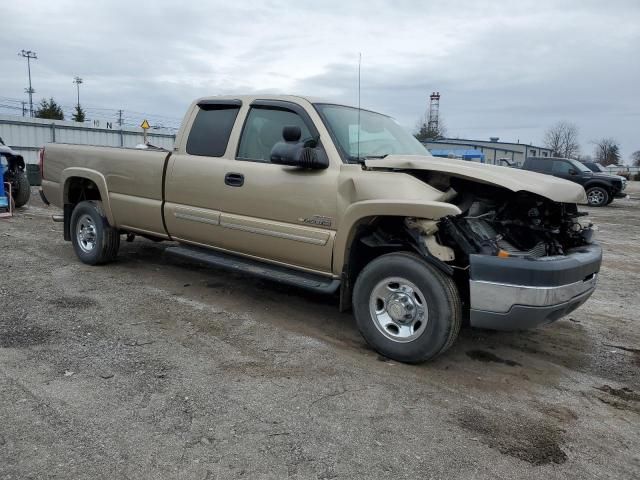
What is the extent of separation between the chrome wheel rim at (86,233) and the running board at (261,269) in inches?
62.1

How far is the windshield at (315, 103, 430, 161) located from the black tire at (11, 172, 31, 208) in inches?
387

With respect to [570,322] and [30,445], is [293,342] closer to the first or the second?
[30,445]

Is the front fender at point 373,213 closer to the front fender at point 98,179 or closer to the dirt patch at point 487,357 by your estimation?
the dirt patch at point 487,357

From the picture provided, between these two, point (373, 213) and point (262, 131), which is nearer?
point (373, 213)

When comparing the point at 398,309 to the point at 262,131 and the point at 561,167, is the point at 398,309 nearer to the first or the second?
the point at 262,131

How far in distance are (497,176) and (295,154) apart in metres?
1.52

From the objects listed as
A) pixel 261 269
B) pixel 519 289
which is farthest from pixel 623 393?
pixel 261 269

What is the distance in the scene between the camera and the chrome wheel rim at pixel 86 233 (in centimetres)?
657

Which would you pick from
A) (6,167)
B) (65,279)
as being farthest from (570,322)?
(6,167)

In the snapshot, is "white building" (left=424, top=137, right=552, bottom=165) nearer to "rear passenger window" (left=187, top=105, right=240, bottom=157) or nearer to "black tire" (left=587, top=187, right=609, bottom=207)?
"black tire" (left=587, top=187, right=609, bottom=207)

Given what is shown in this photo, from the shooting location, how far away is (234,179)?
486 cm

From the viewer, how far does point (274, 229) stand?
4.56 m

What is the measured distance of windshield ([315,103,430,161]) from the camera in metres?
4.43

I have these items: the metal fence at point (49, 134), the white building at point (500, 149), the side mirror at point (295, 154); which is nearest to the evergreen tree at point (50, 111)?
the metal fence at point (49, 134)
